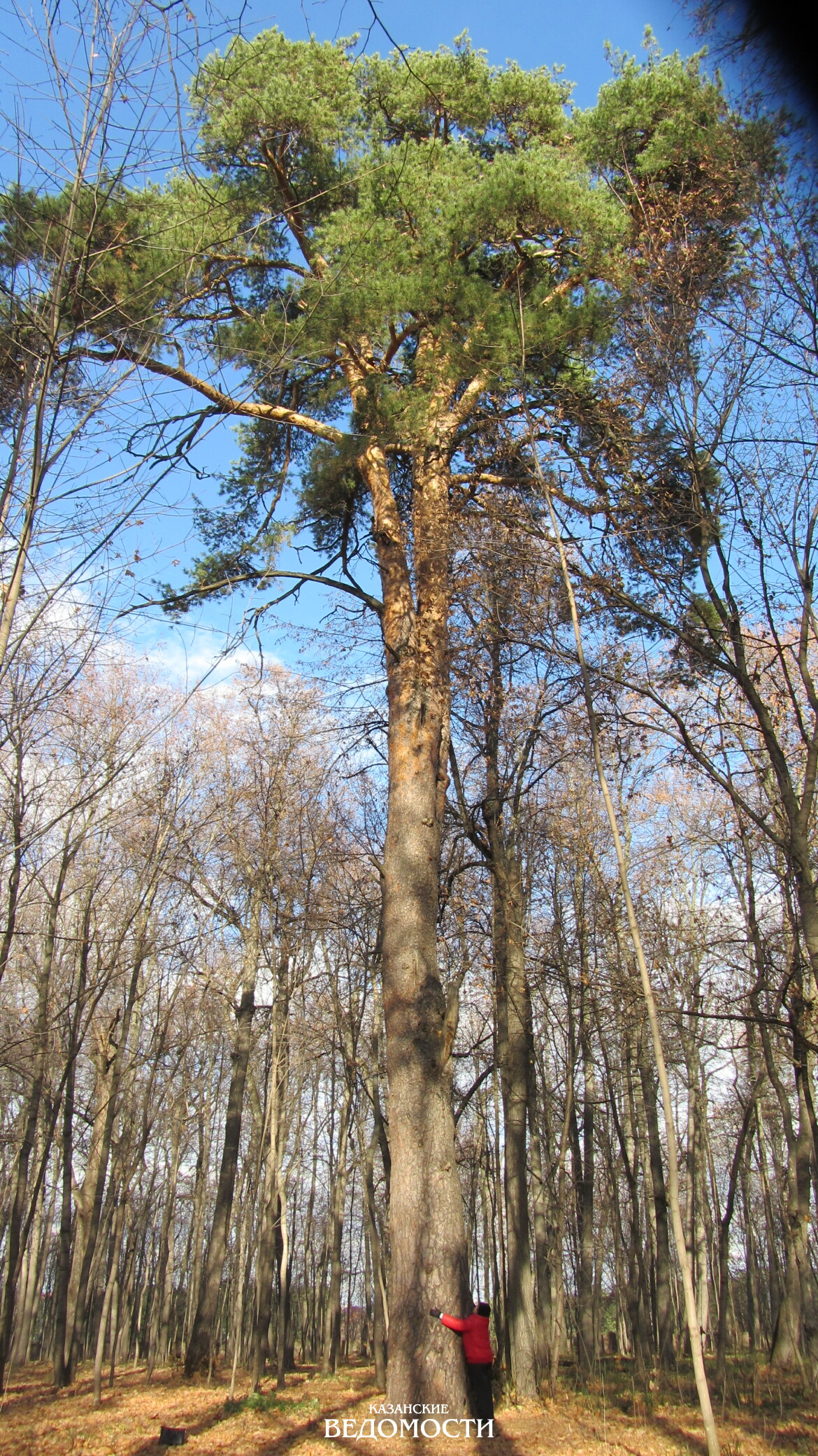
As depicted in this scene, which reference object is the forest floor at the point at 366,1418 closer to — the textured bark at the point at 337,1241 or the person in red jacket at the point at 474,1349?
the person in red jacket at the point at 474,1349

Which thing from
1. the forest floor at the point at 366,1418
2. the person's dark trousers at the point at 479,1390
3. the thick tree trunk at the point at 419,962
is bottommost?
the forest floor at the point at 366,1418

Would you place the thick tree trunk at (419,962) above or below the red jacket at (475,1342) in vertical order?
above

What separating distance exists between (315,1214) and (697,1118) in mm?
24377

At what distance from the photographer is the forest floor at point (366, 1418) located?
5824 millimetres

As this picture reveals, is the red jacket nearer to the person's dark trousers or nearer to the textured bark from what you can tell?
the person's dark trousers

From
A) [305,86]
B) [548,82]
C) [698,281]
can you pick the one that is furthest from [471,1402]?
[548,82]

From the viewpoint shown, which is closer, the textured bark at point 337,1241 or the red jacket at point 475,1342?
the red jacket at point 475,1342

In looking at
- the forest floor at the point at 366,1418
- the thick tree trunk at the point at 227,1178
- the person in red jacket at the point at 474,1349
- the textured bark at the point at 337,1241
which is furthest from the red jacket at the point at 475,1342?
the textured bark at the point at 337,1241

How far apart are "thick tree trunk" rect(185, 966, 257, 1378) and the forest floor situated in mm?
1000

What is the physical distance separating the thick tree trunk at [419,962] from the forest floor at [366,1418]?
0.47 metres

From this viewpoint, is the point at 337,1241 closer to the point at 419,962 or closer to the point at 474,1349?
the point at 474,1349

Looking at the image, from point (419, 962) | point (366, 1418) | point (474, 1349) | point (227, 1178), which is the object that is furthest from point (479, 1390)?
point (227, 1178)

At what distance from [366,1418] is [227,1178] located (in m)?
7.87

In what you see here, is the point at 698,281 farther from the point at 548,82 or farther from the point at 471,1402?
the point at 471,1402
